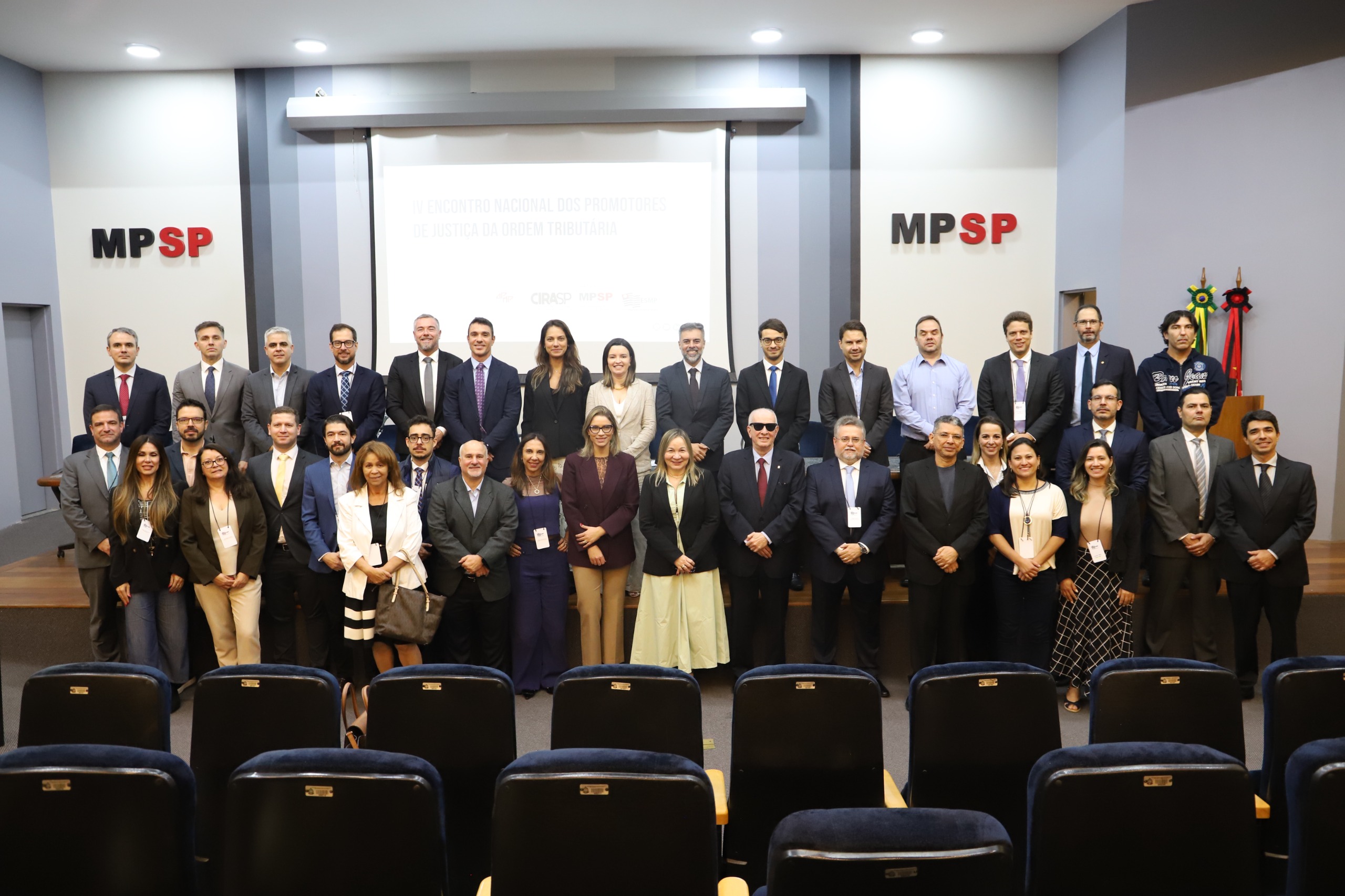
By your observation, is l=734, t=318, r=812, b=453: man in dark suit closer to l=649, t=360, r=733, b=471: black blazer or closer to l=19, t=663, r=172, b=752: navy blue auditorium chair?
l=649, t=360, r=733, b=471: black blazer

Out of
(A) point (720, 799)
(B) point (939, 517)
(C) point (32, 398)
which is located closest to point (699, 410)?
(B) point (939, 517)

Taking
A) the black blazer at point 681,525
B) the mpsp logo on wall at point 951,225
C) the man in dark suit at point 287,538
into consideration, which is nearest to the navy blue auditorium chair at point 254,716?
the man in dark suit at point 287,538

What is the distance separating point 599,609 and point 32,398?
665 centimetres

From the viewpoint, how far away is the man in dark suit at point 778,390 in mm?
5625

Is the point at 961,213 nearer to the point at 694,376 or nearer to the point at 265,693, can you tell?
the point at 694,376

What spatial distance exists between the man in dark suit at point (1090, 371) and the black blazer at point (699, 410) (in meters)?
2.07

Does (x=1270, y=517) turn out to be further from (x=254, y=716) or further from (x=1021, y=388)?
(x=254, y=716)

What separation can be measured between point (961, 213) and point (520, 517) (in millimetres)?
5285

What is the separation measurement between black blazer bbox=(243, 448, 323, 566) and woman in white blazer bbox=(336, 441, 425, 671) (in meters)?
0.38

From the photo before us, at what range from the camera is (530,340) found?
807 cm

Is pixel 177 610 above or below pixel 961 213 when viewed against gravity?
below

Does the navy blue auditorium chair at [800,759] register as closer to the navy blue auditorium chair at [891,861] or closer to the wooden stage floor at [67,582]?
the navy blue auditorium chair at [891,861]

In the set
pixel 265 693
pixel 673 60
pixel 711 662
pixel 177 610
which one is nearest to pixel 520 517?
pixel 711 662

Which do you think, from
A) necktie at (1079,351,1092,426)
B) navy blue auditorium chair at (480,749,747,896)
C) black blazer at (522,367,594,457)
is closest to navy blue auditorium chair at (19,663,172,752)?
navy blue auditorium chair at (480,749,747,896)
